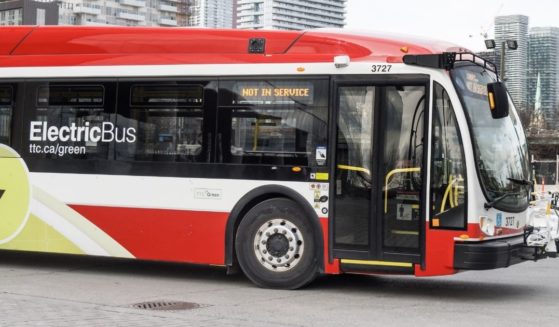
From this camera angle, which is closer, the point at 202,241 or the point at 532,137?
the point at 202,241

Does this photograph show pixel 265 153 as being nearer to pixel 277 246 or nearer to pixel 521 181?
pixel 277 246

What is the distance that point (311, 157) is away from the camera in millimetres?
10070

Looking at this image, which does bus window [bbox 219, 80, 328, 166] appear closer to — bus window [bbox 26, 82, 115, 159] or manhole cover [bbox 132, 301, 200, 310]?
bus window [bbox 26, 82, 115, 159]

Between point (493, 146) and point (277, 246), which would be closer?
point (493, 146)

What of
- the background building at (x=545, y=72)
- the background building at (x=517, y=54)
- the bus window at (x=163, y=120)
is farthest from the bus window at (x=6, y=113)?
the background building at (x=545, y=72)

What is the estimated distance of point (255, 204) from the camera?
10.4 metres

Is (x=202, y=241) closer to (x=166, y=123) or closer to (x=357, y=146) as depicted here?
(x=166, y=123)

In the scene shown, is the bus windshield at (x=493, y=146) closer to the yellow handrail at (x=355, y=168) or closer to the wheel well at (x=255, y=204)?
the yellow handrail at (x=355, y=168)

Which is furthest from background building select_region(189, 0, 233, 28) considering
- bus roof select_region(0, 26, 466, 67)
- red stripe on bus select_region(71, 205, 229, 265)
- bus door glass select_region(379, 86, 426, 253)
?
bus door glass select_region(379, 86, 426, 253)

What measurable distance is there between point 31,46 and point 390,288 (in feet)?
19.2

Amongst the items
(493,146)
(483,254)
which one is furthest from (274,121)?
(483,254)

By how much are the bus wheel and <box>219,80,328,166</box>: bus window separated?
1.92ft

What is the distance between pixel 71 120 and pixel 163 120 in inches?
55.6

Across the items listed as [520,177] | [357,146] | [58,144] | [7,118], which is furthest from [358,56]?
[7,118]
